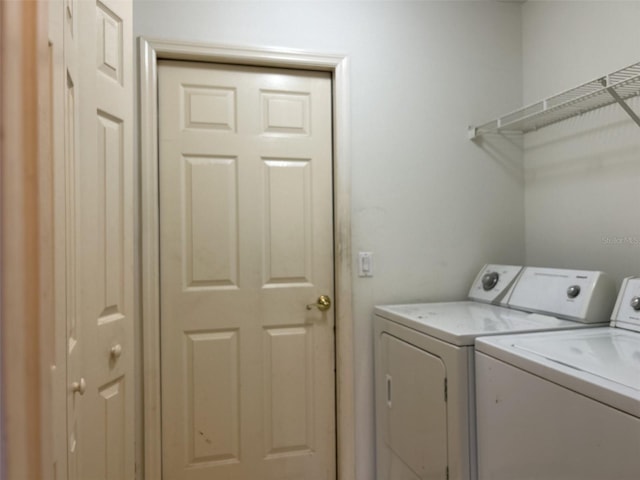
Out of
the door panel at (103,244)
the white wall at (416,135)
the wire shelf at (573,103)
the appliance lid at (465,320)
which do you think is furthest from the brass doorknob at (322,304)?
the wire shelf at (573,103)

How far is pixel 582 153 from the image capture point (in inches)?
76.5

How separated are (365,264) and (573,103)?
1.09m

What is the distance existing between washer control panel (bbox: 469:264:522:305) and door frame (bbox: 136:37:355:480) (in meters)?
0.63

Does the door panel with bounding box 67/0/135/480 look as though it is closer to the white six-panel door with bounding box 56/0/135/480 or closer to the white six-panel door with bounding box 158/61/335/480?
the white six-panel door with bounding box 56/0/135/480

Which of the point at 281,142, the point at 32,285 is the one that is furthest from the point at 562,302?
the point at 32,285

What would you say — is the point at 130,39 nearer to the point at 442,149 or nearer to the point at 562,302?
the point at 442,149

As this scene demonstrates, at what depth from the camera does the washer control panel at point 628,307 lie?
148 cm

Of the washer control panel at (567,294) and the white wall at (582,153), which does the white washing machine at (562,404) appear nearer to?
the washer control panel at (567,294)

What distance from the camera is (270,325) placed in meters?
2.03

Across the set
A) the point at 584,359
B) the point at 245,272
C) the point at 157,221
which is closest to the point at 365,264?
the point at 245,272

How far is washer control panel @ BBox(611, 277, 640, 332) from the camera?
148cm

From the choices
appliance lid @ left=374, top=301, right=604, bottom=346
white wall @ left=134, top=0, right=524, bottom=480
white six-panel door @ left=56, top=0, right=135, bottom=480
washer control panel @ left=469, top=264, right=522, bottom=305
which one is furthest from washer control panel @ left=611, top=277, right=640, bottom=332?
white six-panel door @ left=56, top=0, right=135, bottom=480

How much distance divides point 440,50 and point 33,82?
2.13 metres

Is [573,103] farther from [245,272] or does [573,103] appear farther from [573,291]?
[245,272]
